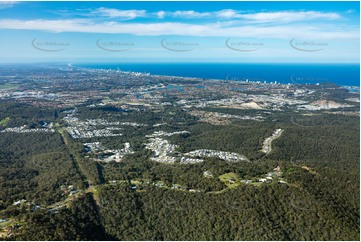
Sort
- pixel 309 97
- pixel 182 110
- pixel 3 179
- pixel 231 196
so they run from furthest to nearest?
pixel 309 97 → pixel 182 110 → pixel 3 179 → pixel 231 196

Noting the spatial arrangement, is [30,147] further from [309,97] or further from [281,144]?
[309,97]

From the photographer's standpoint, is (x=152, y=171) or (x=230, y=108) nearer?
(x=152, y=171)

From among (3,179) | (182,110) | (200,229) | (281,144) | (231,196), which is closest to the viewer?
(200,229)

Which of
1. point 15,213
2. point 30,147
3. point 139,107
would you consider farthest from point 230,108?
point 15,213

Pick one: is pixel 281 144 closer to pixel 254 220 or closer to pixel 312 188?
pixel 312 188

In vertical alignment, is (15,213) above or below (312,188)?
below

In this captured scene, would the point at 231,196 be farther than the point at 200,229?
Yes

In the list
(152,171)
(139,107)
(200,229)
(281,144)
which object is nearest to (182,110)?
(139,107)

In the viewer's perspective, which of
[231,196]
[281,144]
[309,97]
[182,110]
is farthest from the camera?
[309,97]

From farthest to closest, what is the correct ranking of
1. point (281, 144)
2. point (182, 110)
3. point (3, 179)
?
point (182, 110) → point (281, 144) → point (3, 179)
